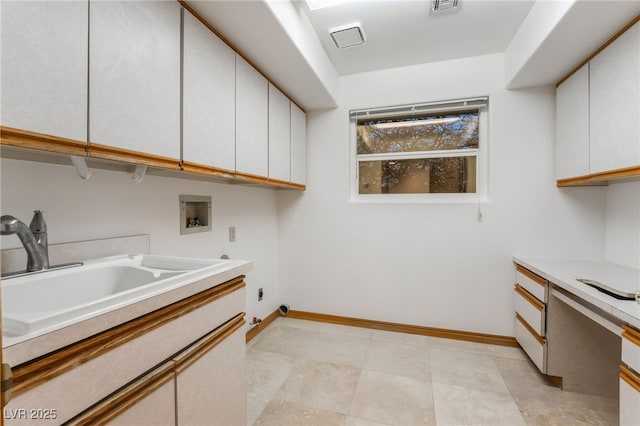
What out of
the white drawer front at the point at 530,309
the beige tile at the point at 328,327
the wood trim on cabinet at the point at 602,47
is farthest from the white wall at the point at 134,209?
the wood trim on cabinet at the point at 602,47

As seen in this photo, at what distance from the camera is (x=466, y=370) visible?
2.05 meters

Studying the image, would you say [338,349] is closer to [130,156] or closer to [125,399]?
[125,399]

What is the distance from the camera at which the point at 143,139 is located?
1161mm

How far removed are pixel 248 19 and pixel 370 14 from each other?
90cm

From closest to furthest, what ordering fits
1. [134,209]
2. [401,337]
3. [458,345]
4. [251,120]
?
1. [134,209]
2. [251,120]
3. [458,345]
4. [401,337]

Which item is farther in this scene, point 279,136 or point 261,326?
point 261,326

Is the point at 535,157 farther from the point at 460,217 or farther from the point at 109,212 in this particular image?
the point at 109,212

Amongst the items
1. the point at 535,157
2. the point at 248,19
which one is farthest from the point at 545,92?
the point at 248,19

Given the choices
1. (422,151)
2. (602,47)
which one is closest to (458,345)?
(422,151)

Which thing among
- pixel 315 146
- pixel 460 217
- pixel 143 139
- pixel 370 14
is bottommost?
pixel 460 217

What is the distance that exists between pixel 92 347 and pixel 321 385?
60.3 inches

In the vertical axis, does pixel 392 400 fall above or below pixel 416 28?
below

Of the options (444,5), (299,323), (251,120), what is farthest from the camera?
(299,323)

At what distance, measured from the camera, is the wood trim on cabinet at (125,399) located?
702 millimetres
